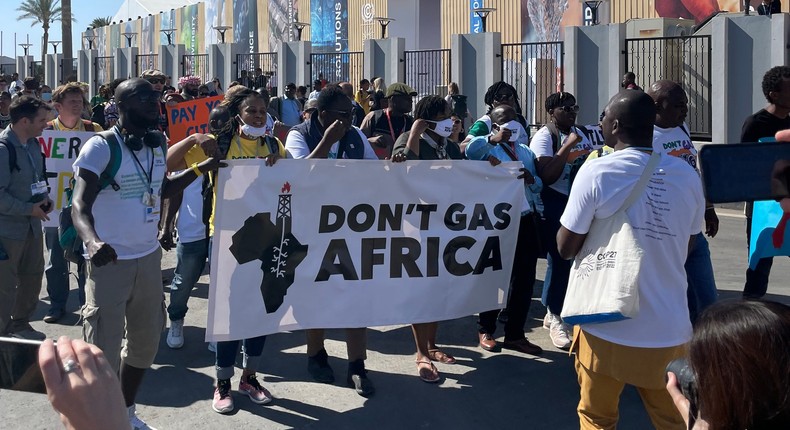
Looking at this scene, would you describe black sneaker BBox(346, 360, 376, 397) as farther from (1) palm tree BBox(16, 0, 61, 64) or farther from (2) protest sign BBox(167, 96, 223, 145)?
(1) palm tree BBox(16, 0, 61, 64)

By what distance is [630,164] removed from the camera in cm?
387

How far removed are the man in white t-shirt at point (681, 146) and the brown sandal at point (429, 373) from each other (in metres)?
1.64

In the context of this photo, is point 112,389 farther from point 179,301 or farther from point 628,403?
point 179,301

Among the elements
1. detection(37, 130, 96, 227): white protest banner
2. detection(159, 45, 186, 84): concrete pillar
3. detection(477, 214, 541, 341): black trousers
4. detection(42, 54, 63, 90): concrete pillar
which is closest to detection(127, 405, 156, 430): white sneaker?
detection(477, 214, 541, 341): black trousers

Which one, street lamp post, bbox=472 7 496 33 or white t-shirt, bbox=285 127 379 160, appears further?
street lamp post, bbox=472 7 496 33

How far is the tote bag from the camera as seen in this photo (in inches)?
149

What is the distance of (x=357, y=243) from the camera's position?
576 centimetres

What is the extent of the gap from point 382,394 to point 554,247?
1.71 m

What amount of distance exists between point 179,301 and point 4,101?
5.51 m

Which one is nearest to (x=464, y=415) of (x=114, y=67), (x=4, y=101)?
(x=4, y=101)

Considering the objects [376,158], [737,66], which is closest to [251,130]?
[376,158]

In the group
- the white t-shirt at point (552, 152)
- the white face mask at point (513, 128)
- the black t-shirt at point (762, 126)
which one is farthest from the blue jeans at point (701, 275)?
the white face mask at point (513, 128)

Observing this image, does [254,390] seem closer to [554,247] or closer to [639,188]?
[554,247]

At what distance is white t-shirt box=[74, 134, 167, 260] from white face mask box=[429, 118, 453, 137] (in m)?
2.14
